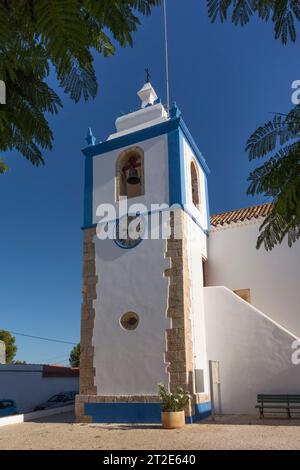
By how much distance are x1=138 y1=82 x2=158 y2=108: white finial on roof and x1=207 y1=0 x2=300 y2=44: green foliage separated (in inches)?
466

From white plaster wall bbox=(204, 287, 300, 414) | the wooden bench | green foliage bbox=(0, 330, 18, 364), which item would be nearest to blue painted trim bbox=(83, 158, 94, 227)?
white plaster wall bbox=(204, 287, 300, 414)

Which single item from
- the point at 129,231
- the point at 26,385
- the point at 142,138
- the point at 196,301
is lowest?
the point at 26,385

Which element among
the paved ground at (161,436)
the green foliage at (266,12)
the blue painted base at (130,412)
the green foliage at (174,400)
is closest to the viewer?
the green foliage at (266,12)

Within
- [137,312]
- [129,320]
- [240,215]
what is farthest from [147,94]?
[129,320]

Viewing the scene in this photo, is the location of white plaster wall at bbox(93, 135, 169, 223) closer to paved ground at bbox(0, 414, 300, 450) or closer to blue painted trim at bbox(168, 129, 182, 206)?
blue painted trim at bbox(168, 129, 182, 206)

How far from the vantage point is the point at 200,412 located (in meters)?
11.6

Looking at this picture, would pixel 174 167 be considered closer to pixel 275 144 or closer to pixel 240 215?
pixel 240 215

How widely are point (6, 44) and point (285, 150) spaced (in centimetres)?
359

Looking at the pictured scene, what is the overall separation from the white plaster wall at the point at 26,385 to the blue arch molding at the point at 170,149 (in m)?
10.0

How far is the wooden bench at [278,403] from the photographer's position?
11.2 meters

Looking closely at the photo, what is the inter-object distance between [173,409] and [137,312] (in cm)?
308

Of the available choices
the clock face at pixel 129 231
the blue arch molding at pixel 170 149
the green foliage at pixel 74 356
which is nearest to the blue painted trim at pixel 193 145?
the blue arch molding at pixel 170 149

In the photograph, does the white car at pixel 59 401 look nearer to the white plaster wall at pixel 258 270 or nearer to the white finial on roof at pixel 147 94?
the white plaster wall at pixel 258 270
